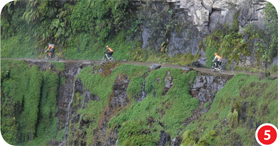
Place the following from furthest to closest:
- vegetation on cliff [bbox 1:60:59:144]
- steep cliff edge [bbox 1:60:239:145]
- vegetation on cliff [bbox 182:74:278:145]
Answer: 1. vegetation on cliff [bbox 1:60:59:144]
2. steep cliff edge [bbox 1:60:239:145]
3. vegetation on cliff [bbox 182:74:278:145]

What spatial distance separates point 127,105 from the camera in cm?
2395

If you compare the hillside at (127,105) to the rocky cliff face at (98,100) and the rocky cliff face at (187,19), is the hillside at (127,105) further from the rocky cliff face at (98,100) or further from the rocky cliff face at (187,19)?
the rocky cliff face at (187,19)

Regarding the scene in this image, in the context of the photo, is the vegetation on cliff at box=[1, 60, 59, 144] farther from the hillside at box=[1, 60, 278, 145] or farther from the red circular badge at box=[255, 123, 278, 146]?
the red circular badge at box=[255, 123, 278, 146]

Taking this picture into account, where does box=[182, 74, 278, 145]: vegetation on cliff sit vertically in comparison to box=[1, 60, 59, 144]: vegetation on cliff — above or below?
above

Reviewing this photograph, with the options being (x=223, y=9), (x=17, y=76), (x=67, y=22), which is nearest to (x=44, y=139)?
(x=17, y=76)

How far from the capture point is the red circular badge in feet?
45.9

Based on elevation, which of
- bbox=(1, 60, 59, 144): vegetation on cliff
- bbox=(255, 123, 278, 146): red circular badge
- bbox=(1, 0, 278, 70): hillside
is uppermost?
bbox=(1, 0, 278, 70): hillside

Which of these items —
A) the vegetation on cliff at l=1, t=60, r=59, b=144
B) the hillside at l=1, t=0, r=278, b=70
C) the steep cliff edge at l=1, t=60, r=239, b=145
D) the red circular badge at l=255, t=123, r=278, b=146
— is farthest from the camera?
the vegetation on cliff at l=1, t=60, r=59, b=144

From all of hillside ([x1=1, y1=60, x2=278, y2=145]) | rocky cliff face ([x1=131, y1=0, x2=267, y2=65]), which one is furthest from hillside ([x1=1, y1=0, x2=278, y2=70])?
hillside ([x1=1, y1=60, x2=278, y2=145])

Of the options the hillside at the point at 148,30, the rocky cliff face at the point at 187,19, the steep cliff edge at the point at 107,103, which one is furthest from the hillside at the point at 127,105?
the rocky cliff face at the point at 187,19

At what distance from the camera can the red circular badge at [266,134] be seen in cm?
1398

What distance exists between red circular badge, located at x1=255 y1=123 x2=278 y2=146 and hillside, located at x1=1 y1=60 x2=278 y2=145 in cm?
32

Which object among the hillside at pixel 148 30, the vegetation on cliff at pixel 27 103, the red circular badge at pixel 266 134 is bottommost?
the vegetation on cliff at pixel 27 103

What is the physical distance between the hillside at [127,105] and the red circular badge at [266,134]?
1.06 ft
